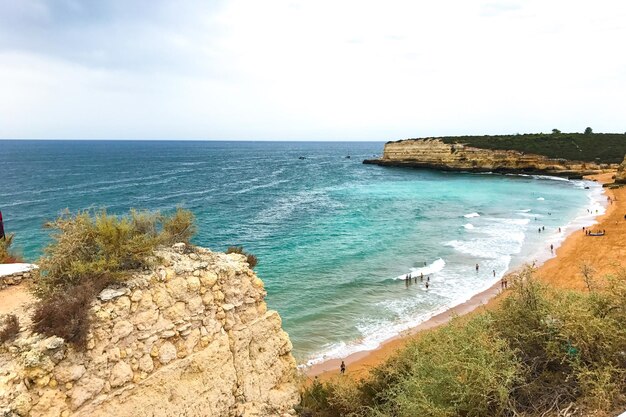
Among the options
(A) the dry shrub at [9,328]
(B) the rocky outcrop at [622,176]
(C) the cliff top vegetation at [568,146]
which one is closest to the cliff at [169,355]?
(A) the dry shrub at [9,328]

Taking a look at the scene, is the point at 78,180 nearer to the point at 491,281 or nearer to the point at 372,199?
the point at 372,199

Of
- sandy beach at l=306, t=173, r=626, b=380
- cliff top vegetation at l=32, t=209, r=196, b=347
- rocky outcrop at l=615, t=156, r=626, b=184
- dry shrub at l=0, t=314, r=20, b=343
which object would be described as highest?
cliff top vegetation at l=32, t=209, r=196, b=347

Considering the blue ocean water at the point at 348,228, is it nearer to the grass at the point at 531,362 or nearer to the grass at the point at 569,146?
the grass at the point at 531,362

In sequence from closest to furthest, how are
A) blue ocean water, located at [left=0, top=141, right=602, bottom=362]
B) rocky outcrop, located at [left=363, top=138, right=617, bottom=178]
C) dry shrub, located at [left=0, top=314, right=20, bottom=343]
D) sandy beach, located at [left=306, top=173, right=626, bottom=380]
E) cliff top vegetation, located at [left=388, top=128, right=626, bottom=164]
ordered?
dry shrub, located at [left=0, top=314, right=20, bottom=343]
sandy beach, located at [left=306, top=173, right=626, bottom=380]
blue ocean water, located at [left=0, top=141, right=602, bottom=362]
rocky outcrop, located at [left=363, top=138, right=617, bottom=178]
cliff top vegetation, located at [left=388, top=128, right=626, bottom=164]

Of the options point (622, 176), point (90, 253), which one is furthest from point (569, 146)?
point (90, 253)

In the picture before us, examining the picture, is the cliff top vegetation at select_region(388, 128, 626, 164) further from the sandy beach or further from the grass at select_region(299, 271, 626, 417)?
the grass at select_region(299, 271, 626, 417)

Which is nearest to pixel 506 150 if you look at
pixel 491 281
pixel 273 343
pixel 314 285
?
pixel 491 281

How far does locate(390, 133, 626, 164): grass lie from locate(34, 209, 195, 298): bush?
103 metres

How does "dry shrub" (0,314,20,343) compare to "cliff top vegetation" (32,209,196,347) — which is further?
"cliff top vegetation" (32,209,196,347)

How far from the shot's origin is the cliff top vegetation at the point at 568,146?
9331 centimetres

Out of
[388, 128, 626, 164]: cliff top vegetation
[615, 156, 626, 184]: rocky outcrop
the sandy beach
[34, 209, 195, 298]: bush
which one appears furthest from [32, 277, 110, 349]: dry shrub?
[388, 128, 626, 164]: cliff top vegetation

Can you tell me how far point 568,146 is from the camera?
103m

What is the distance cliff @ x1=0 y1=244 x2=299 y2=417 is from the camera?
6.88 metres

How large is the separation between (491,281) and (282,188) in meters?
46.9
